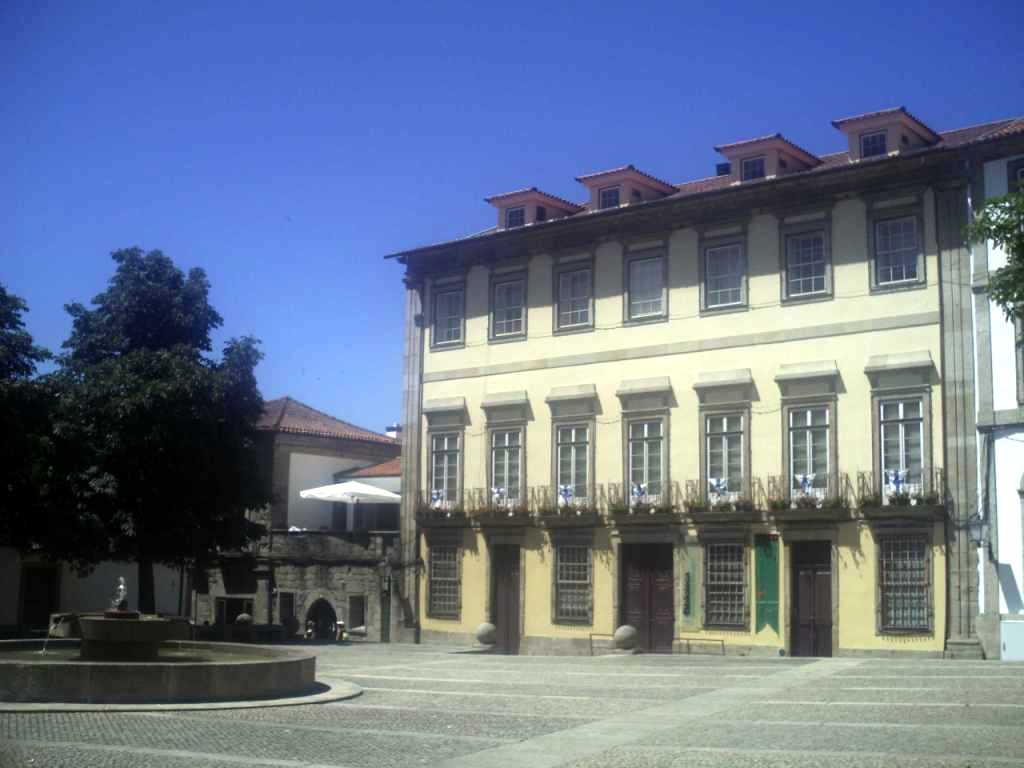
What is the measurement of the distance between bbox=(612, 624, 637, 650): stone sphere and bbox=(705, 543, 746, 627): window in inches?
64.7

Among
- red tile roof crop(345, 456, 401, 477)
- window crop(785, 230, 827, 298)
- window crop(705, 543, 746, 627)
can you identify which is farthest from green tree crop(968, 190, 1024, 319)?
red tile roof crop(345, 456, 401, 477)

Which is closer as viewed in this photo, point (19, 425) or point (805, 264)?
point (805, 264)

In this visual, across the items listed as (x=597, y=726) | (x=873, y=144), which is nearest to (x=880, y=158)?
(x=873, y=144)

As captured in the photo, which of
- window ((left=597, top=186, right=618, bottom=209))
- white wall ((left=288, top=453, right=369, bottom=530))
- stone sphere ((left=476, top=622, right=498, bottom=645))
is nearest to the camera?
stone sphere ((left=476, top=622, right=498, bottom=645))

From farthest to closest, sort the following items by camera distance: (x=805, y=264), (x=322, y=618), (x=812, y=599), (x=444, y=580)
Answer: (x=322, y=618), (x=444, y=580), (x=805, y=264), (x=812, y=599)

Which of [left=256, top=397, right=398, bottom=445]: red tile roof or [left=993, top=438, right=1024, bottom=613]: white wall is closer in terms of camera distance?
[left=993, top=438, right=1024, bottom=613]: white wall

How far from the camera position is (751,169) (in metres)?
30.4

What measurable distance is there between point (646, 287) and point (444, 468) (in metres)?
7.37

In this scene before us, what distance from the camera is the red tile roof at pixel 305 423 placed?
42.1 metres

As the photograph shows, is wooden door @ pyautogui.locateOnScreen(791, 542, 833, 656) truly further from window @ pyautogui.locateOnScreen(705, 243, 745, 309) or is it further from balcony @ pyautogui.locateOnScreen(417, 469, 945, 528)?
window @ pyautogui.locateOnScreen(705, 243, 745, 309)

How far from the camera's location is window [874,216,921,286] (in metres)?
27.5

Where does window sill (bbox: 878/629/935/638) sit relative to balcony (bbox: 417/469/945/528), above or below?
below

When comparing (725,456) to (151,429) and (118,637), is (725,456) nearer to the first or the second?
(151,429)

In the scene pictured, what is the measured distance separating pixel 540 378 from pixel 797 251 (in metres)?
7.27
